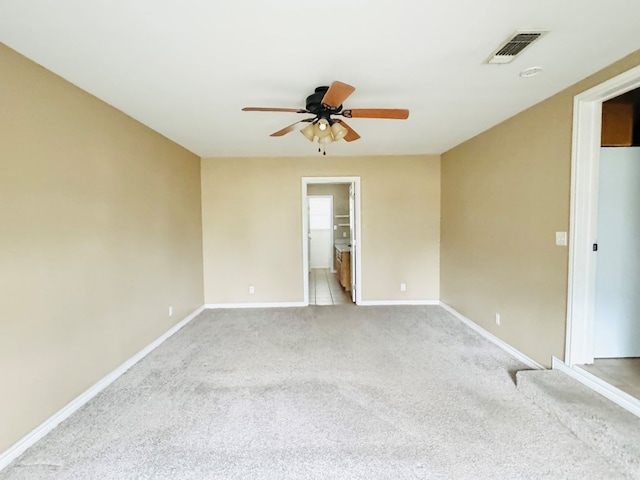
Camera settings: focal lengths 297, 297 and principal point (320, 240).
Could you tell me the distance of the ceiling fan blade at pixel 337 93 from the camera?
66.7 inches

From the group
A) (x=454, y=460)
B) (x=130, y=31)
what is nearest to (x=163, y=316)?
(x=130, y=31)

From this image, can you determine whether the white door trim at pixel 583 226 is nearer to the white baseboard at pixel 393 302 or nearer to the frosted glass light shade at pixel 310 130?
the frosted glass light shade at pixel 310 130

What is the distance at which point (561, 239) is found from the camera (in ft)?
7.84

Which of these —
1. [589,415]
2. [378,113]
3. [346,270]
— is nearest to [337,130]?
[378,113]

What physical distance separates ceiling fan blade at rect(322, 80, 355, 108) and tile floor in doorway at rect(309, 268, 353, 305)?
12.0 feet

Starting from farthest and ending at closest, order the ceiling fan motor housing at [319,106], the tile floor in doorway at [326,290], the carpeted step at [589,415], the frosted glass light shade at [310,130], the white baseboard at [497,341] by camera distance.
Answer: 1. the tile floor in doorway at [326,290]
2. the white baseboard at [497,341]
3. the frosted glass light shade at [310,130]
4. the ceiling fan motor housing at [319,106]
5. the carpeted step at [589,415]

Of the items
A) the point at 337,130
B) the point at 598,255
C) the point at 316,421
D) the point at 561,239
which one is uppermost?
the point at 337,130

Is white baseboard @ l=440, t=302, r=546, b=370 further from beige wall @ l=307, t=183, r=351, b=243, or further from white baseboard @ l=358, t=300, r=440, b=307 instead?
beige wall @ l=307, t=183, r=351, b=243

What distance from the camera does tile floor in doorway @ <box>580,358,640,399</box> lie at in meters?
2.04

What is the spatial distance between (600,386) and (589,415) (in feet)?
1.20

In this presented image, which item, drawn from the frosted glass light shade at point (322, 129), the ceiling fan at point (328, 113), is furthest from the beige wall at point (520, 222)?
the frosted glass light shade at point (322, 129)

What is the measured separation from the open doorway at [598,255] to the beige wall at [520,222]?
85 mm

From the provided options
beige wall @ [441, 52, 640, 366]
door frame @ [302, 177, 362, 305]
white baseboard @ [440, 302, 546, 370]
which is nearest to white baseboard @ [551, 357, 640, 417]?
beige wall @ [441, 52, 640, 366]

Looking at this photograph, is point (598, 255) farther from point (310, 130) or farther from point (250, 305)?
point (250, 305)
